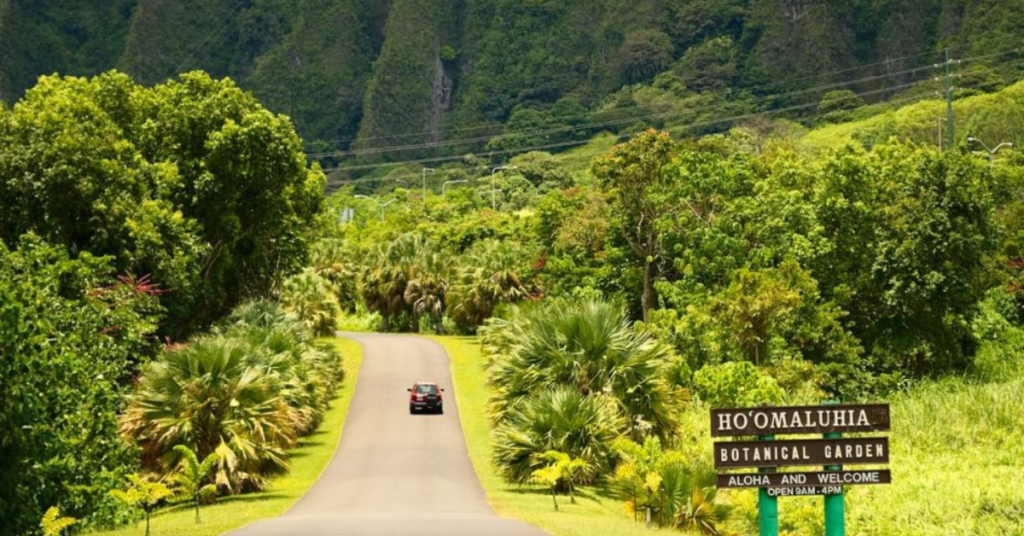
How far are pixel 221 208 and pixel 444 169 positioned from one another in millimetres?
142490

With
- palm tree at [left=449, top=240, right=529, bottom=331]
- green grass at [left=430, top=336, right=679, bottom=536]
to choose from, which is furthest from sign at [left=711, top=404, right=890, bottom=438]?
palm tree at [left=449, top=240, right=529, bottom=331]

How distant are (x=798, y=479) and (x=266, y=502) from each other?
17422 mm

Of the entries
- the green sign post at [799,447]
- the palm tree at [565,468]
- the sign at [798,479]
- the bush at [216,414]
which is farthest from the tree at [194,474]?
the green sign post at [799,447]

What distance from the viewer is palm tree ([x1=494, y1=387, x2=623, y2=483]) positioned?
37.3 m

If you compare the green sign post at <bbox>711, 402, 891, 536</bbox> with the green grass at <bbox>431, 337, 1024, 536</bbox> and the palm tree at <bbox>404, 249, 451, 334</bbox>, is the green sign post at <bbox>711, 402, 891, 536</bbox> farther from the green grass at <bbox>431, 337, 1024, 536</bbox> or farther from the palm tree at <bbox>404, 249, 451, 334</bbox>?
the palm tree at <bbox>404, 249, 451, 334</bbox>

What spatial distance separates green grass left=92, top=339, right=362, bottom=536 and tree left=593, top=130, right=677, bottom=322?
48.5 feet

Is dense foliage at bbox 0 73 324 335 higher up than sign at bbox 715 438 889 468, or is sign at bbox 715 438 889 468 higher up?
dense foliage at bbox 0 73 324 335

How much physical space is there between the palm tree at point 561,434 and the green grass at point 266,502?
5590mm

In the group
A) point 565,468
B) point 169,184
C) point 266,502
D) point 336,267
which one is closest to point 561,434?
point 565,468

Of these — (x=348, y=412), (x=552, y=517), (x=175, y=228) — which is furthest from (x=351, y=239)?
(x=552, y=517)

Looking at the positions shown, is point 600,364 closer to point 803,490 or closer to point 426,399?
point 426,399

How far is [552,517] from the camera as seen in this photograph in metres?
29.0

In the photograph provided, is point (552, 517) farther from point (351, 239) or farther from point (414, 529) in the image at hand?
point (351, 239)

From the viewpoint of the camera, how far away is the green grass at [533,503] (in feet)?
88.0
